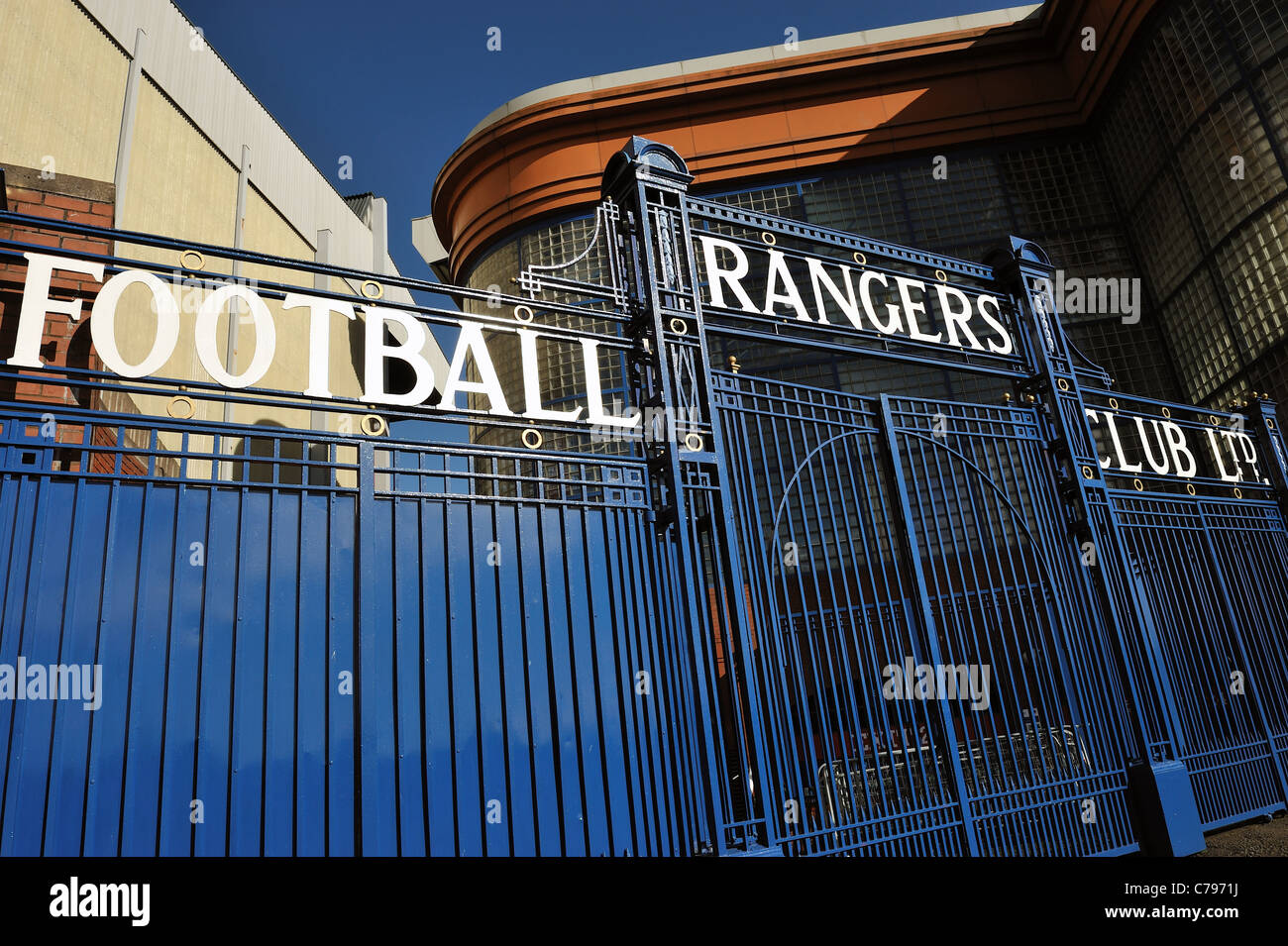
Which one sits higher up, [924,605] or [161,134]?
[161,134]

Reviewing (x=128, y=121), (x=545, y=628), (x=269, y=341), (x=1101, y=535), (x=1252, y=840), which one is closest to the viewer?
(x=269, y=341)

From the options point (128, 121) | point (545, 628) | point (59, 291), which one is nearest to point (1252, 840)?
point (545, 628)

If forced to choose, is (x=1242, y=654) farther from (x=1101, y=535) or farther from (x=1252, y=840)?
(x=1101, y=535)

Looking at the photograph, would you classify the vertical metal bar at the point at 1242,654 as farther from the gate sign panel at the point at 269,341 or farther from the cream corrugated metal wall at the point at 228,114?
the cream corrugated metal wall at the point at 228,114

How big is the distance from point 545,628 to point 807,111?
1201 centimetres

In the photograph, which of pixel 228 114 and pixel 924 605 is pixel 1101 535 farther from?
pixel 228 114

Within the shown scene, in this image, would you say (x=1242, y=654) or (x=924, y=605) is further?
(x=1242, y=654)

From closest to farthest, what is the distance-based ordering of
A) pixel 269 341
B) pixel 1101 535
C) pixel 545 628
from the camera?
pixel 269 341
pixel 545 628
pixel 1101 535

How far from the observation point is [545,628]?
169 inches

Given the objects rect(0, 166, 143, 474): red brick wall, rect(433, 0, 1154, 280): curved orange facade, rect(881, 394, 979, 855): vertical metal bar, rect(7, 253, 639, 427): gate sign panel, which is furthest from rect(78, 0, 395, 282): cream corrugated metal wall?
rect(881, 394, 979, 855): vertical metal bar

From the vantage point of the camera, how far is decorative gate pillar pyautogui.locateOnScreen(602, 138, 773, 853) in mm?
4387

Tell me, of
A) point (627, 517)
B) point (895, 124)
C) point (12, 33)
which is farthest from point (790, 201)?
point (12, 33)

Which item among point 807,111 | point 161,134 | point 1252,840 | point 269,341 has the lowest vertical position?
point 1252,840

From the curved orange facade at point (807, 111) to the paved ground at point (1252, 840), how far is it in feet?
34.0
